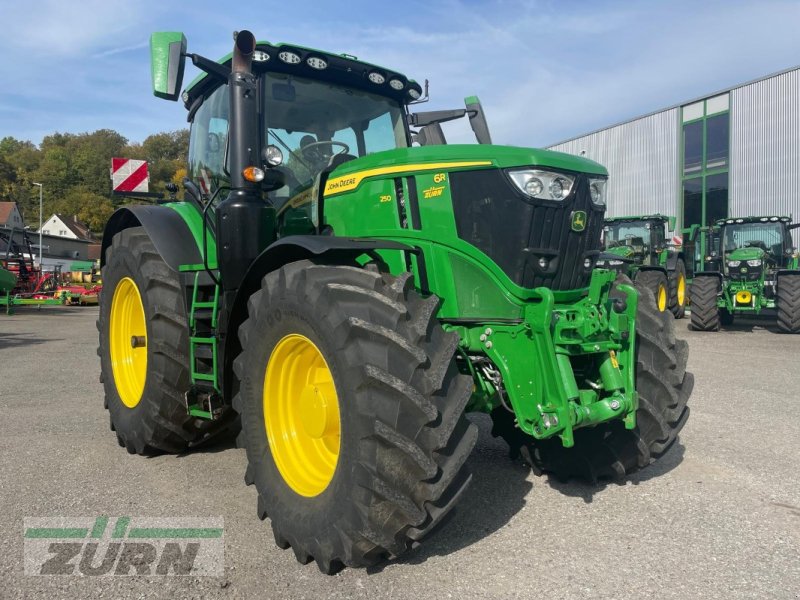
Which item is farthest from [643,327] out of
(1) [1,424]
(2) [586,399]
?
(1) [1,424]

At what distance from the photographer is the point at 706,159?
22.4 m

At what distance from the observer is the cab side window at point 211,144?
4020 mm

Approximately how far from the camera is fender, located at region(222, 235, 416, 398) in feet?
8.86

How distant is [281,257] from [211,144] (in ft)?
5.21

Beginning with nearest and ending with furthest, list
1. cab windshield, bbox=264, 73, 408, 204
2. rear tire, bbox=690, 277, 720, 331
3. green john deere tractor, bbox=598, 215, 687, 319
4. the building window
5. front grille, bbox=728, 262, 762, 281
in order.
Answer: cab windshield, bbox=264, 73, 408, 204, rear tire, bbox=690, 277, 720, 331, front grille, bbox=728, 262, 762, 281, green john deere tractor, bbox=598, 215, 687, 319, the building window

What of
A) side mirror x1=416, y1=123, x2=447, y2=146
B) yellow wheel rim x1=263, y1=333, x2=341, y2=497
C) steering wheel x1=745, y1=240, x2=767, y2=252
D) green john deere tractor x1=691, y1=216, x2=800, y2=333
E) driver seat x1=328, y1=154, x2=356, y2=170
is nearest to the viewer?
yellow wheel rim x1=263, y1=333, x2=341, y2=497

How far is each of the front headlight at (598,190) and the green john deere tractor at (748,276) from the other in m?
10.7

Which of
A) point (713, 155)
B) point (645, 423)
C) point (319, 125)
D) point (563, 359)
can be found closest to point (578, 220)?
point (563, 359)

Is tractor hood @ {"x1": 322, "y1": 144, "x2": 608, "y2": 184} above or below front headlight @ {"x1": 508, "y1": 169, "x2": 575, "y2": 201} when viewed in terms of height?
above

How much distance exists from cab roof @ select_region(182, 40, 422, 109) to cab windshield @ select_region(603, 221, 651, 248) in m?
12.9

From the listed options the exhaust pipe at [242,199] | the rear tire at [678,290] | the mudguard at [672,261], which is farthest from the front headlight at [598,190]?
the mudguard at [672,261]

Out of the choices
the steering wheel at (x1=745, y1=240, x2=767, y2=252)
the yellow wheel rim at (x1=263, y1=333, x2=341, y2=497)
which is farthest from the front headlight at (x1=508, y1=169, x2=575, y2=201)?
the steering wheel at (x1=745, y1=240, x2=767, y2=252)

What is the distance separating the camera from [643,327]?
334 cm

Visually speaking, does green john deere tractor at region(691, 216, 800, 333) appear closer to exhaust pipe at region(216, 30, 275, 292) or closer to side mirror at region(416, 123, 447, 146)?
side mirror at region(416, 123, 447, 146)
